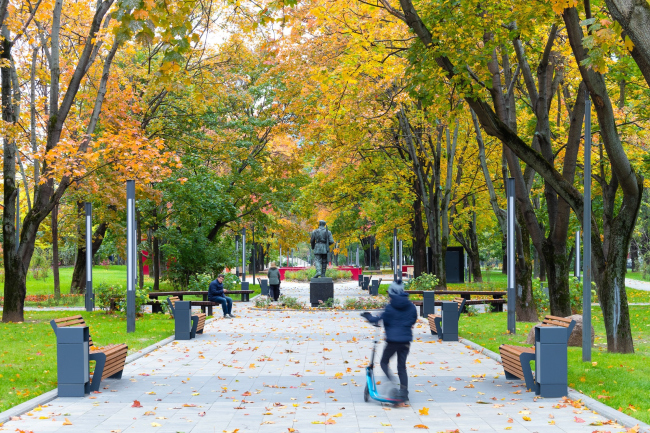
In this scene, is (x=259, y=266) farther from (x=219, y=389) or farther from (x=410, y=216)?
(x=219, y=389)

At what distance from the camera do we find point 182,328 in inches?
578

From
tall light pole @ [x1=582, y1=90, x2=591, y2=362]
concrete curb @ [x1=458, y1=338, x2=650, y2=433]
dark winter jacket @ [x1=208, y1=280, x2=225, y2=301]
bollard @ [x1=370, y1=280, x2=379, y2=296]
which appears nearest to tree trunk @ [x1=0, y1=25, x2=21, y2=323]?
dark winter jacket @ [x1=208, y1=280, x2=225, y2=301]

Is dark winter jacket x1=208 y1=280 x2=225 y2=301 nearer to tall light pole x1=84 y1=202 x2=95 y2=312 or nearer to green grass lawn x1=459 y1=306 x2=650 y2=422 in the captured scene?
tall light pole x1=84 y1=202 x2=95 y2=312

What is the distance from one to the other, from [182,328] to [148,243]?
Answer: 2119 cm

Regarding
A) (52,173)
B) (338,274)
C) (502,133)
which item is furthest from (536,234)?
(338,274)

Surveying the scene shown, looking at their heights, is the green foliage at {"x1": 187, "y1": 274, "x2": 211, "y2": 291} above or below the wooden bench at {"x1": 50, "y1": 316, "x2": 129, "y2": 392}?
above

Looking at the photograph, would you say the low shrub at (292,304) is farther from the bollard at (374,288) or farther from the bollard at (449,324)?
the bollard at (449,324)

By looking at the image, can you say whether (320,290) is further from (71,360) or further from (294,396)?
(71,360)

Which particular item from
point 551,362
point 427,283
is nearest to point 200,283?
point 427,283

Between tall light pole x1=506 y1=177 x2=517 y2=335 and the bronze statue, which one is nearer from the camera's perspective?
tall light pole x1=506 y1=177 x2=517 y2=335

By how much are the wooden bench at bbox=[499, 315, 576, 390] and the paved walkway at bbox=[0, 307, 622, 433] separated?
6.6 inches

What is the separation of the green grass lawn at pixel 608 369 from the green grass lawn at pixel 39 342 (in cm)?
689

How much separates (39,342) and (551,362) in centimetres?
1005

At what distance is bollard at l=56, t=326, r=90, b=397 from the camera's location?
8188mm
